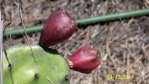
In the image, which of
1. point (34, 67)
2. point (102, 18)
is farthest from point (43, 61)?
point (102, 18)

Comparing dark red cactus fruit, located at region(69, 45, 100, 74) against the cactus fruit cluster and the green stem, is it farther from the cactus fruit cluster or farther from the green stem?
the green stem

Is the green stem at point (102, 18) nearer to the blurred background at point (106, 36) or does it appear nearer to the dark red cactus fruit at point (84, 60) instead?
the blurred background at point (106, 36)

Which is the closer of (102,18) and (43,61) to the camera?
(43,61)

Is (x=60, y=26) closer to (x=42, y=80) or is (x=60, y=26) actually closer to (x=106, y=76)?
(x=42, y=80)

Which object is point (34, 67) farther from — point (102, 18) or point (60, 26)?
point (102, 18)

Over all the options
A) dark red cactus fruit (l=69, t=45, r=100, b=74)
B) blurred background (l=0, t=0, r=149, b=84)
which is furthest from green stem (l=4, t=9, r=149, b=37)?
dark red cactus fruit (l=69, t=45, r=100, b=74)

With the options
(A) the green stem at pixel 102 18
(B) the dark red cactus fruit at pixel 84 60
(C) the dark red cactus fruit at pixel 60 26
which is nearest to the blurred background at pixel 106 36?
(A) the green stem at pixel 102 18
